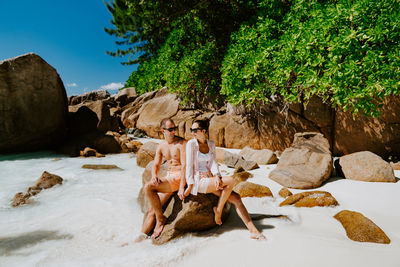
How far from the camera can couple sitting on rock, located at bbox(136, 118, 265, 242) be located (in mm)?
3033

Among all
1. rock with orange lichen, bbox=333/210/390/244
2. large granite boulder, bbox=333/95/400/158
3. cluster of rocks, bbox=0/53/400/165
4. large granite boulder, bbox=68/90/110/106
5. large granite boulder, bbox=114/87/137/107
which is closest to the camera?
rock with orange lichen, bbox=333/210/390/244

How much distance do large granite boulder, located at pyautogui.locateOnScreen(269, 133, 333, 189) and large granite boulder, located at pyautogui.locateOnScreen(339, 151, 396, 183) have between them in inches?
18.5

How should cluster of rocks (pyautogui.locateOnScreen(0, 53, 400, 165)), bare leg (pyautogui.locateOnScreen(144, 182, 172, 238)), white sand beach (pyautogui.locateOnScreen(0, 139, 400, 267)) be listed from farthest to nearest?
cluster of rocks (pyautogui.locateOnScreen(0, 53, 400, 165)), bare leg (pyautogui.locateOnScreen(144, 182, 172, 238)), white sand beach (pyautogui.locateOnScreen(0, 139, 400, 267))

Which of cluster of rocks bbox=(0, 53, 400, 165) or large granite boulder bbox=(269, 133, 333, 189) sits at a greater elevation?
cluster of rocks bbox=(0, 53, 400, 165)

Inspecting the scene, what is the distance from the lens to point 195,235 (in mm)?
3164

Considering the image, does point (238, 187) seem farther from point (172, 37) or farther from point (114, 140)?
point (172, 37)

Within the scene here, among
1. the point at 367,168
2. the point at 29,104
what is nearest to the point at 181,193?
the point at 367,168

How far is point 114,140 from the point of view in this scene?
10.7 m

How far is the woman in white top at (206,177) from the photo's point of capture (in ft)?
9.87

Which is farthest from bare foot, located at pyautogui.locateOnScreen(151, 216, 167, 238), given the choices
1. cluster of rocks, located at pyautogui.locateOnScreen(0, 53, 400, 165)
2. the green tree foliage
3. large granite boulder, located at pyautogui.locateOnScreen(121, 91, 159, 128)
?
large granite boulder, located at pyautogui.locateOnScreen(121, 91, 159, 128)

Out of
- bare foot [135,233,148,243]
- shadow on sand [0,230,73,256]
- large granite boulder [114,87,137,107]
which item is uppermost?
large granite boulder [114,87,137,107]

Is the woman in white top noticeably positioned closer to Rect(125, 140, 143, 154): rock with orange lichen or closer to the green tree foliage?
the green tree foliage

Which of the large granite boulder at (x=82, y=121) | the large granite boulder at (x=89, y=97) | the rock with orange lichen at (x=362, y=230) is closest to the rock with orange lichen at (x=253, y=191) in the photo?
the rock with orange lichen at (x=362, y=230)

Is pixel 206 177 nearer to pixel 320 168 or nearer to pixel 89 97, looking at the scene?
pixel 320 168
